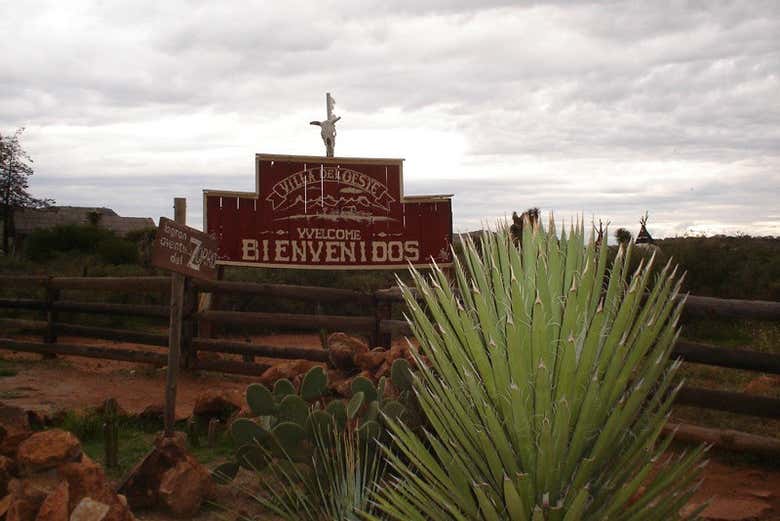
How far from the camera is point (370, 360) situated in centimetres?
673

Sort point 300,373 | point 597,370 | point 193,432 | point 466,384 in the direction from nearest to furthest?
point 597,370, point 466,384, point 193,432, point 300,373

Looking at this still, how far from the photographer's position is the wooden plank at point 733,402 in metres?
6.26

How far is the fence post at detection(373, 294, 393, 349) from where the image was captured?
29.9ft

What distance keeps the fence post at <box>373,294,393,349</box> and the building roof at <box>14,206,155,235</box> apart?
26.5 m

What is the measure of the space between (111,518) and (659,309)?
258 centimetres

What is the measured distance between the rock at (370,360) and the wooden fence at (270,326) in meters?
1.55

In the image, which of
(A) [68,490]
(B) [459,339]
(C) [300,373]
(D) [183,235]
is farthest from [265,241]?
(B) [459,339]

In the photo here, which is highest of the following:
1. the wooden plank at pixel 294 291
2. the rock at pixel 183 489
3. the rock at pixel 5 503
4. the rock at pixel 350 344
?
the wooden plank at pixel 294 291

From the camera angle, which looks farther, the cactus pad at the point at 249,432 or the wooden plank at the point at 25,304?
the wooden plank at the point at 25,304

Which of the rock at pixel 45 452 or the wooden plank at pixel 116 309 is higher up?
the wooden plank at pixel 116 309

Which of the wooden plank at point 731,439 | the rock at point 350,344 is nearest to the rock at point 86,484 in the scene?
the rock at point 350,344

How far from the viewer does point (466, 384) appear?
228 centimetres

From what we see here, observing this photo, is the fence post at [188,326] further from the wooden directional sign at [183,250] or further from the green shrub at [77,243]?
the green shrub at [77,243]

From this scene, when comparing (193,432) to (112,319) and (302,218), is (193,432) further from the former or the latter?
(112,319)
